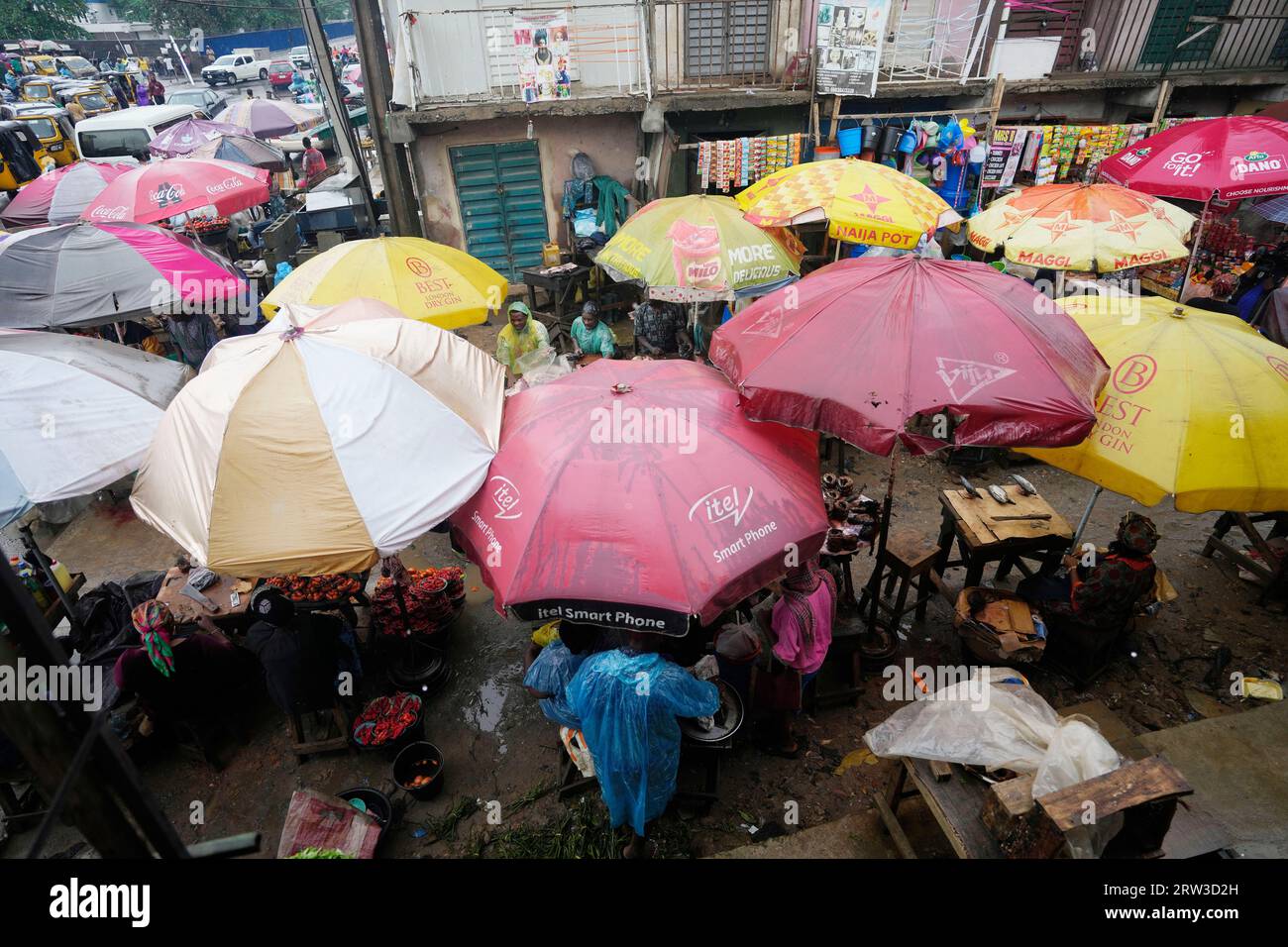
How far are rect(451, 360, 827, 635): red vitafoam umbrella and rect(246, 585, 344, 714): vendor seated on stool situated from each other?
156cm

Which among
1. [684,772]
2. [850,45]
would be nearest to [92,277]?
[684,772]

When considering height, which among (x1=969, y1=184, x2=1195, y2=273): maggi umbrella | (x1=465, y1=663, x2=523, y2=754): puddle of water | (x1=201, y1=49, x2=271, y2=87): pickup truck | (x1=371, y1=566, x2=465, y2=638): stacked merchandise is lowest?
(x1=465, y1=663, x2=523, y2=754): puddle of water

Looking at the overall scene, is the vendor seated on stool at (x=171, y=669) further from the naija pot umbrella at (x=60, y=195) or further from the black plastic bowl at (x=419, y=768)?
Answer: the naija pot umbrella at (x=60, y=195)

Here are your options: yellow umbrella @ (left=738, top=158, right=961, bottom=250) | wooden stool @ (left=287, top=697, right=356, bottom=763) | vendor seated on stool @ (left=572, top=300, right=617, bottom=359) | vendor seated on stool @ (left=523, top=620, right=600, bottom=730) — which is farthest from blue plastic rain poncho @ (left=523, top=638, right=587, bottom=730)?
yellow umbrella @ (left=738, top=158, right=961, bottom=250)

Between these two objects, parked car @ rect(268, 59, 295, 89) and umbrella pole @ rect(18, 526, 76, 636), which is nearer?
umbrella pole @ rect(18, 526, 76, 636)

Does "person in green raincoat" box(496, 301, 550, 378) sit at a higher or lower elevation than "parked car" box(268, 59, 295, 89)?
lower

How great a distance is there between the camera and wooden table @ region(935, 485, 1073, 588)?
5367 mm

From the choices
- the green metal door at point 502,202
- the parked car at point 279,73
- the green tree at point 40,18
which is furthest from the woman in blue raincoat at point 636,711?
the green tree at point 40,18

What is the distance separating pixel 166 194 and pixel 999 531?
1342cm

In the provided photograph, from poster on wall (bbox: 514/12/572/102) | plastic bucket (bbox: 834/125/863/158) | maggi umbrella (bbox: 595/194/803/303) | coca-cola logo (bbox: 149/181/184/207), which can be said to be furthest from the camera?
plastic bucket (bbox: 834/125/863/158)

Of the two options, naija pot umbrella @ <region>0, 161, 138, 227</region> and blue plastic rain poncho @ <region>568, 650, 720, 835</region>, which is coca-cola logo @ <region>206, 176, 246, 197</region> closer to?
naija pot umbrella @ <region>0, 161, 138, 227</region>

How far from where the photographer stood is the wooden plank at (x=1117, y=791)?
277 centimetres
